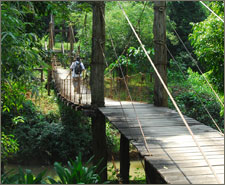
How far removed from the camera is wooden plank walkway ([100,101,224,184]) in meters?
2.04

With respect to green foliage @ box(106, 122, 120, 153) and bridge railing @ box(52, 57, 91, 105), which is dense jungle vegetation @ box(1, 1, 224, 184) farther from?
bridge railing @ box(52, 57, 91, 105)

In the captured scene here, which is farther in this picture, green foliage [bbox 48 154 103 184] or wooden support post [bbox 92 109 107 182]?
wooden support post [bbox 92 109 107 182]

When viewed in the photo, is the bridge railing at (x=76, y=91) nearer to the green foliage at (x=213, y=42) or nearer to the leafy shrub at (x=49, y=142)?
the leafy shrub at (x=49, y=142)

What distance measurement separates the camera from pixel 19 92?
2.91m

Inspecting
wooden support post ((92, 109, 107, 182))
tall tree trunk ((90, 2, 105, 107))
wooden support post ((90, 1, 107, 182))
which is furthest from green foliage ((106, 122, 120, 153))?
tall tree trunk ((90, 2, 105, 107))

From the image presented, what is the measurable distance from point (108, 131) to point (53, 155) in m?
1.44

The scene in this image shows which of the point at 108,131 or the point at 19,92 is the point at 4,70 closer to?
the point at 19,92

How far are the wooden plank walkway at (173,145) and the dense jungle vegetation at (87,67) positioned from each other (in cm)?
40

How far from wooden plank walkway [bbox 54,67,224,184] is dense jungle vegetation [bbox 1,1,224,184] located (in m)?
0.40

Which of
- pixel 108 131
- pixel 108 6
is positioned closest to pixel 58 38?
pixel 108 6

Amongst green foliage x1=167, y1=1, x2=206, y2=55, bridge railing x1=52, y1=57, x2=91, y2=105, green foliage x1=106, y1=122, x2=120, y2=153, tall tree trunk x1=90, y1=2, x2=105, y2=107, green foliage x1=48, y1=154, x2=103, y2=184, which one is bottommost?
green foliage x1=106, y1=122, x2=120, y2=153

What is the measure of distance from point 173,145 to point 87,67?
224 inches

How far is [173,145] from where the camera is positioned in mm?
2662

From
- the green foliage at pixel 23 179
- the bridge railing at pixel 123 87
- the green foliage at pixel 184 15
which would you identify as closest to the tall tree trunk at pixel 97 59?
the bridge railing at pixel 123 87
